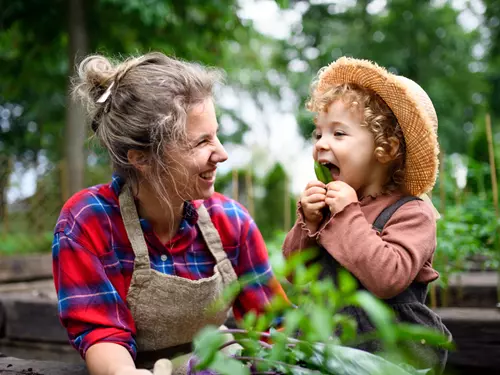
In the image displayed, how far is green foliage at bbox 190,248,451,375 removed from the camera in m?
0.86

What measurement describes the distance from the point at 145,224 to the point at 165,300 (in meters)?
0.26

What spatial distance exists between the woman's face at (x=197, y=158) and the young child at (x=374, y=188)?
329mm

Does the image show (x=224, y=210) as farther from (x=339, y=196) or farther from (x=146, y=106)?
(x=339, y=196)

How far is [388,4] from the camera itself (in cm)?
1566

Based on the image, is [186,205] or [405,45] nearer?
[186,205]

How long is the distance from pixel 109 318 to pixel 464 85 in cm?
1783

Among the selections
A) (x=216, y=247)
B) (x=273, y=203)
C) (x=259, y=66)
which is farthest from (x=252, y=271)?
(x=259, y=66)

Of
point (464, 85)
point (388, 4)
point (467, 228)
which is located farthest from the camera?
point (464, 85)

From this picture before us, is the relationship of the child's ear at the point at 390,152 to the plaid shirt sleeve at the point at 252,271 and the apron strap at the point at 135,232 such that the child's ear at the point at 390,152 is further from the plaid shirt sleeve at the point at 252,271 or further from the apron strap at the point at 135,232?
the apron strap at the point at 135,232

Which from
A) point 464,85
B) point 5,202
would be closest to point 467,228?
point 5,202

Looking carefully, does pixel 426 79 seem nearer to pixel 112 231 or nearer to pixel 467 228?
pixel 467 228

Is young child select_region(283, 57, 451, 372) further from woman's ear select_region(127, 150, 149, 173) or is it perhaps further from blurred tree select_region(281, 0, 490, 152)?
blurred tree select_region(281, 0, 490, 152)

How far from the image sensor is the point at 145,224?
6.95 ft

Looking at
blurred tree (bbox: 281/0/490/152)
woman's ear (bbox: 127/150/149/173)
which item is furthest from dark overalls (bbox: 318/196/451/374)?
blurred tree (bbox: 281/0/490/152)
